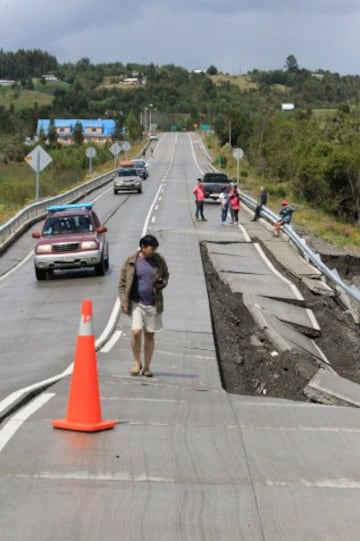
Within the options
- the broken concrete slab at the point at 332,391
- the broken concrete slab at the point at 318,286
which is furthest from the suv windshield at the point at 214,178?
the broken concrete slab at the point at 332,391

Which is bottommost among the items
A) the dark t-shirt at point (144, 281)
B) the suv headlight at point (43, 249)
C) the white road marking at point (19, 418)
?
the suv headlight at point (43, 249)

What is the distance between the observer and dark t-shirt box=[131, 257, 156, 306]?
10.6 metres

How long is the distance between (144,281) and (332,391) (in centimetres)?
311

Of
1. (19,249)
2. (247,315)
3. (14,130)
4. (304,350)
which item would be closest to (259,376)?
(304,350)

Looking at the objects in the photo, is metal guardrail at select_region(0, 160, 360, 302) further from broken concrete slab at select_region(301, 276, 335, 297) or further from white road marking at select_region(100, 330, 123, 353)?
white road marking at select_region(100, 330, 123, 353)

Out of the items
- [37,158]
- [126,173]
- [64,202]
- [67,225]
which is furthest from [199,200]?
[126,173]

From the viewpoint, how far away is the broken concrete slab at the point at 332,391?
11.6 meters

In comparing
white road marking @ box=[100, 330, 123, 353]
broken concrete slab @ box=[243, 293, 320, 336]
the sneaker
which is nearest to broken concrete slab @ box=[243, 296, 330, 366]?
broken concrete slab @ box=[243, 293, 320, 336]

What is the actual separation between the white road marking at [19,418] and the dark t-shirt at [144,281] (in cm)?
174

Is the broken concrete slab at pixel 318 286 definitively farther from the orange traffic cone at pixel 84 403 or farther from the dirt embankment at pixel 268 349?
the orange traffic cone at pixel 84 403

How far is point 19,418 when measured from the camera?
816 centimetres

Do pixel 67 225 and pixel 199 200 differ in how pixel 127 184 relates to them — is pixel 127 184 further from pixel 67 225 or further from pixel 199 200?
pixel 67 225

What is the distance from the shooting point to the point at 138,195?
57.0 m

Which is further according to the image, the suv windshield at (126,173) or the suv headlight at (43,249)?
the suv windshield at (126,173)
